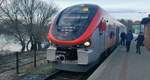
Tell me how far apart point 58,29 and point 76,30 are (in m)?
0.86

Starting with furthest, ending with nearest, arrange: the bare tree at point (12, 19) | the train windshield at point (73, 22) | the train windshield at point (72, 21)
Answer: the bare tree at point (12, 19) < the train windshield at point (72, 21) < the train windshield at point (73, 22)

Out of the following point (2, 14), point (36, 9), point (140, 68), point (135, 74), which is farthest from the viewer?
point (36, 9)

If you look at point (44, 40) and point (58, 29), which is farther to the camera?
point (44, 40)

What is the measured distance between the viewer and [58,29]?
13.4 meters

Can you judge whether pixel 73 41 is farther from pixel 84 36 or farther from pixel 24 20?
pixel 24 20

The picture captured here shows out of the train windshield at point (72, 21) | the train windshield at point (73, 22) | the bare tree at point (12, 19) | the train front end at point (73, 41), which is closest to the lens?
the train front end at point (73, 41)

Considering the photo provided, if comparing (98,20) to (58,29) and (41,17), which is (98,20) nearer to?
(58,29)

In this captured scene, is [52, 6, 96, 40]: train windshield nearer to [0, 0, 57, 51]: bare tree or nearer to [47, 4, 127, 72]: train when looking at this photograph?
[47, 4, 127, 72]: train

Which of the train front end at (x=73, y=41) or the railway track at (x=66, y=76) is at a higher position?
the train front end at (x=73, y=41)

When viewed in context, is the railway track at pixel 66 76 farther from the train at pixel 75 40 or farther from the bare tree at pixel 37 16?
the bare tree at pixel 37 16

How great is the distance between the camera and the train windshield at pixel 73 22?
12.9 m

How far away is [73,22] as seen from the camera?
1338cm

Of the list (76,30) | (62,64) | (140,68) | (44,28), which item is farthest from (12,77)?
(44,28)

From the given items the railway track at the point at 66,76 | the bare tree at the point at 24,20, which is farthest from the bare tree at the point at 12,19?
the railway track at the point at 66,76
